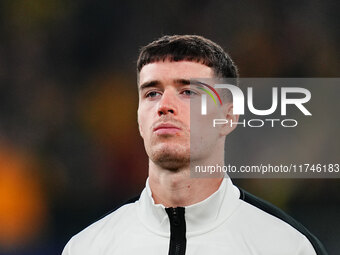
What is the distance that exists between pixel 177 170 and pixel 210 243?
0.30 metres

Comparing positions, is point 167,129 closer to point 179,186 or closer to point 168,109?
point 168,109

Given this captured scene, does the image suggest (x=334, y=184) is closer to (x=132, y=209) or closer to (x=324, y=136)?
(x=324, y=136)

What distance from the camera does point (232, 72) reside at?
86.9 inches

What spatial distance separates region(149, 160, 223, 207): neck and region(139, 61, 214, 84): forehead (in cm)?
34

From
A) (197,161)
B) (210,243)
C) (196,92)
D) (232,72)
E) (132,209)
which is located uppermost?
(232,72)

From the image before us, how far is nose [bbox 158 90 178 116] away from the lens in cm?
195

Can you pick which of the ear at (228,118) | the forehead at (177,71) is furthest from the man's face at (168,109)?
→ the ear at (228,118)

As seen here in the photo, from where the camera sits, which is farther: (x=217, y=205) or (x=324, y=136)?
(x=324, y=136)

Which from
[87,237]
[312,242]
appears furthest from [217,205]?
[87,237]

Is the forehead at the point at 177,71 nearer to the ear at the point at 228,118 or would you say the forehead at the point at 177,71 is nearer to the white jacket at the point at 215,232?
the ear at the point at 228,118

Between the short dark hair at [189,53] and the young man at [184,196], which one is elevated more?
the short dark hair at [189,53]

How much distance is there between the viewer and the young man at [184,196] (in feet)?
6.37

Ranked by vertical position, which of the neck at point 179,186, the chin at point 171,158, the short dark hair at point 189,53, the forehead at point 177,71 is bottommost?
the neck at point 179,186

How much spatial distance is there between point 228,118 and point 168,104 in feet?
1.04
